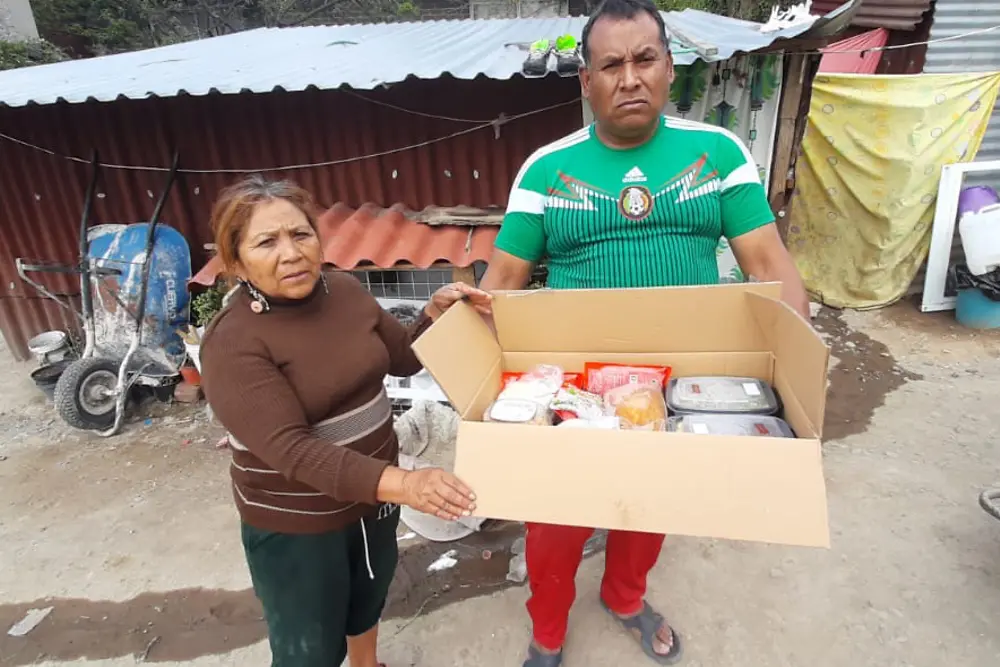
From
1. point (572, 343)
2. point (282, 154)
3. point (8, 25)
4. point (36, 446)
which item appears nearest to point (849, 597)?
point (572, 343)

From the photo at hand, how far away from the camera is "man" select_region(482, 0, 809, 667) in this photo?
58.7 inches

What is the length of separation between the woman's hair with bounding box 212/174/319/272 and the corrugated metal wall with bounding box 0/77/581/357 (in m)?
2.68

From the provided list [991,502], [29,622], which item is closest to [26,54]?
[29,622]

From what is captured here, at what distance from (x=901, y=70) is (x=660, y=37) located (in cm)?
589

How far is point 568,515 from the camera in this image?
1.16 metres

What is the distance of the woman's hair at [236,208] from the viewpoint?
132 cm

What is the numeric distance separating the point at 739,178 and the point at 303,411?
1.29 metres

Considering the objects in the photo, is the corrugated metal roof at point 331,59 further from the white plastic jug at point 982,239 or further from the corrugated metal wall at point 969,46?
the white plastic jug at point 982,239

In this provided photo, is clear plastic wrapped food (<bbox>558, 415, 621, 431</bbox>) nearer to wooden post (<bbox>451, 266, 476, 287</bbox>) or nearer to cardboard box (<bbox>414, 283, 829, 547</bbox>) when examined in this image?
cardboard box (<bbox>414, 283, 829, 547</bbox>)

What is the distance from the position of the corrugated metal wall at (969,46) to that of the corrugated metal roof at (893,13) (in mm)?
170

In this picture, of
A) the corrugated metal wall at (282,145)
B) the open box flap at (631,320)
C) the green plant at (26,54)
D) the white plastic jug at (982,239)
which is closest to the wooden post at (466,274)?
the corrugated metal wall at (282,145)

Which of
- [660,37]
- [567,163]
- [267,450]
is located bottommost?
[267,450]

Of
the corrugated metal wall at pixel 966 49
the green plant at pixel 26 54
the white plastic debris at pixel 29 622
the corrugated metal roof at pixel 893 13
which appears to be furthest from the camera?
the green plant at pixel 26 54

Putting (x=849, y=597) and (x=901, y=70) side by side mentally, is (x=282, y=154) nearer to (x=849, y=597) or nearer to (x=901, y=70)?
(x=849, y=597)
